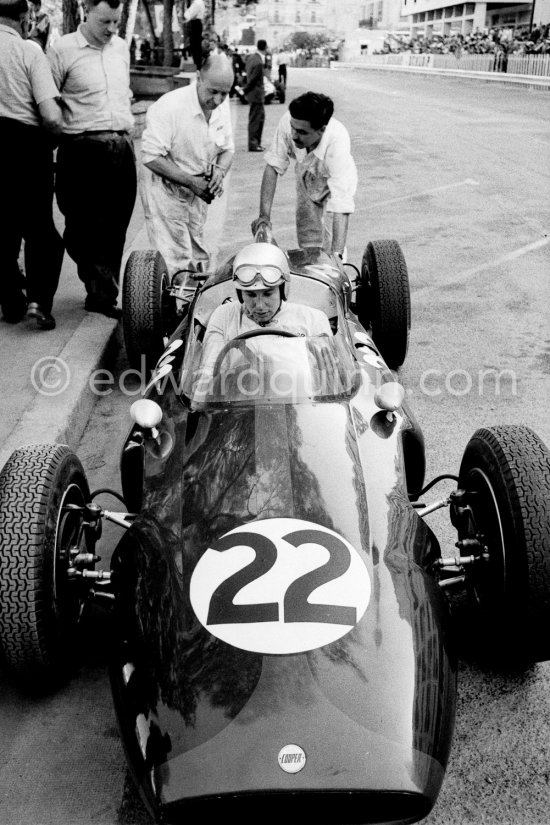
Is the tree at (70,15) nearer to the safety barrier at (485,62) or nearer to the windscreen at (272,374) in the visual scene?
the windscreen at (272,374)

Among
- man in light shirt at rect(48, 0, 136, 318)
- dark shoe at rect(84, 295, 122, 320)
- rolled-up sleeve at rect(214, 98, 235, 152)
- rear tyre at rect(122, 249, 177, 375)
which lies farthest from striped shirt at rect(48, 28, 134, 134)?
dark shoe at rect(84, 295, 122, 320)

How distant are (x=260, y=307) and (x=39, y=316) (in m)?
2.64

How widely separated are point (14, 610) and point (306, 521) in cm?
100

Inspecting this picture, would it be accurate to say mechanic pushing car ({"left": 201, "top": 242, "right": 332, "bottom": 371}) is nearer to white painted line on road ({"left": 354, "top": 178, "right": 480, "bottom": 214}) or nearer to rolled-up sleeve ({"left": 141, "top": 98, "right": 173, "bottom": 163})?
rolled-up sleeve ({"left": 141, "top": 98, "right": 173, "bottom": 163})

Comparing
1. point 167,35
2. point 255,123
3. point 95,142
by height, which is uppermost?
point 167,35

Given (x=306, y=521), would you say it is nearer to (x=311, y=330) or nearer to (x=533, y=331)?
(x=311, y=330)

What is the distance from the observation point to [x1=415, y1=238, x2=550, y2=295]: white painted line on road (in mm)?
7312

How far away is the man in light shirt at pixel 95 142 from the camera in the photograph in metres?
5.36

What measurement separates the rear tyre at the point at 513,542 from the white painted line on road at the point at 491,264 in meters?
4.36

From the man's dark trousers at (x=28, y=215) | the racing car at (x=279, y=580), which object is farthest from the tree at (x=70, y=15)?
the racing car at (x=279, y=580)

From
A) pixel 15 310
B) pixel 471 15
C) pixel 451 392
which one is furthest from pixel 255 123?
pixel 471 15

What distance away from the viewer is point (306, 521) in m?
2.51

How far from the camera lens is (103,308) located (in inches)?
237

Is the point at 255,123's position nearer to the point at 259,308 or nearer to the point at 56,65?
the point at 56,65
